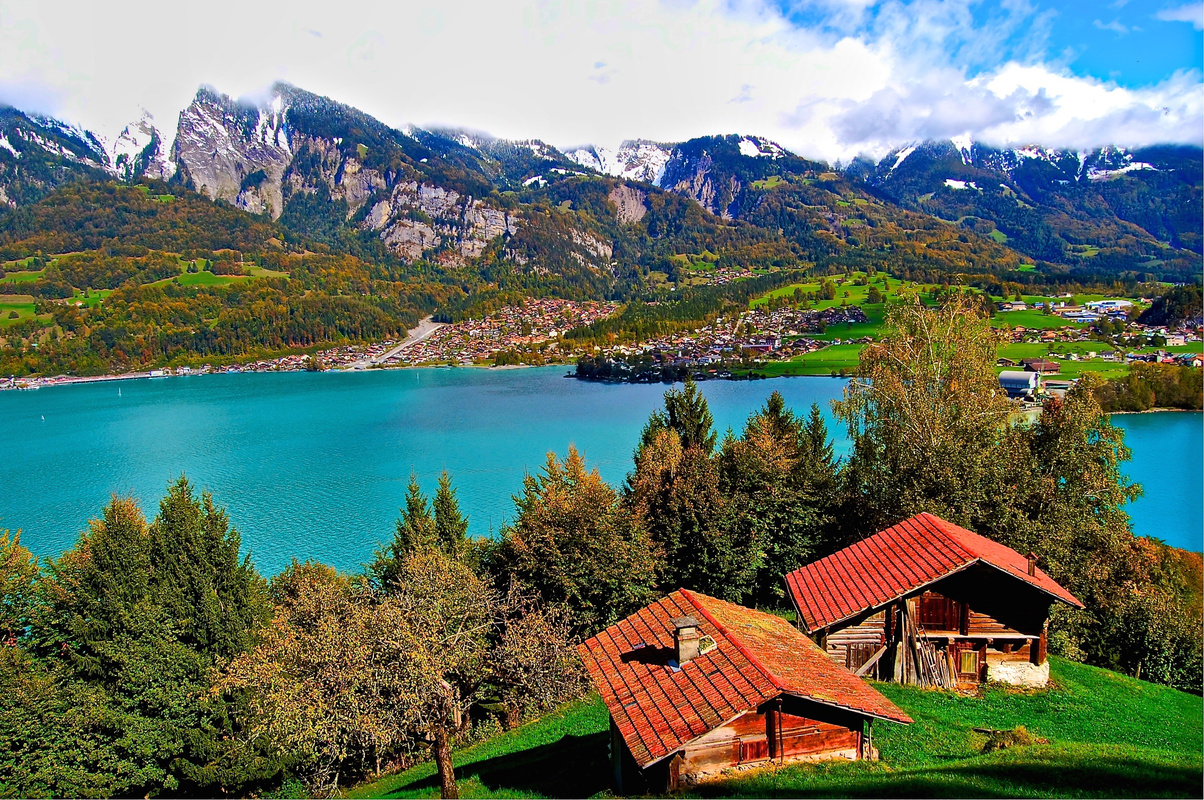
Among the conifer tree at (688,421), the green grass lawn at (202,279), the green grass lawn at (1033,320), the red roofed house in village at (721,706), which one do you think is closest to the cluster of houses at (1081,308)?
the green grass lawn at (1033,320)

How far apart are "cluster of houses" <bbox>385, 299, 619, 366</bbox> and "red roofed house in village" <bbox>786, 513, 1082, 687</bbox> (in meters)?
141

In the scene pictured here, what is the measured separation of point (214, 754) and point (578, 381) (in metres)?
100.0

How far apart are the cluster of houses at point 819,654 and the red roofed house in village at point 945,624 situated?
0.03 metres

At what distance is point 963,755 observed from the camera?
10234 millimetres

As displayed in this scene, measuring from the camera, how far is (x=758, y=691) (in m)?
8.80

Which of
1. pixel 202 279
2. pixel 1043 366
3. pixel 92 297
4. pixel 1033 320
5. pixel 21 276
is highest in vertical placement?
pixel 202 279

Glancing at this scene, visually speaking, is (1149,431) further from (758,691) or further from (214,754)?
(214,754)

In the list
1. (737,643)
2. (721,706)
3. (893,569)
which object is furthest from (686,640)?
(893,569)

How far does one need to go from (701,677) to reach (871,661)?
6549mm

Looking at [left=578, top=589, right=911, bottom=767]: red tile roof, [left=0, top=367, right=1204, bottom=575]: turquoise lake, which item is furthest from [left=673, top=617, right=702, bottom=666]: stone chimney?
[left=0, top=367, right=1204, bottom=575]: turquoise lake

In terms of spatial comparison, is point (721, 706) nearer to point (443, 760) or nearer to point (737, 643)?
point (737, 643)

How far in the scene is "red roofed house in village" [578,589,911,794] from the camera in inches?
345

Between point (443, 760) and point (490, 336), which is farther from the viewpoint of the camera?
point (490, 336)

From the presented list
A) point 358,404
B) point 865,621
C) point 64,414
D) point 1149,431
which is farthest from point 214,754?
point 64,414
